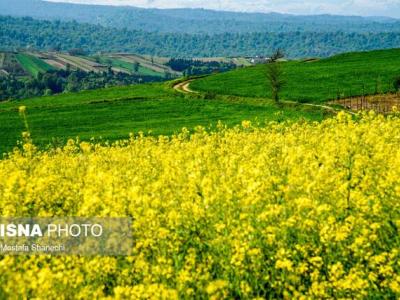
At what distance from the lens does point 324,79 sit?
85.8 meters

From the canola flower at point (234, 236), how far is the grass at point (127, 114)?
3651cm

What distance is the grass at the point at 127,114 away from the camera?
193 feet

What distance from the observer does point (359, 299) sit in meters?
10.2

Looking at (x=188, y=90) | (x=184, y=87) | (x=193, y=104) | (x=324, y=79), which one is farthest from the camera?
(x=184, y=87)

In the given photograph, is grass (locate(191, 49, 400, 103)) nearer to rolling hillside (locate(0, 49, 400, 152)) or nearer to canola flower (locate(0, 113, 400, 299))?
rolling hillside (locate(0, 49, 400, 152))

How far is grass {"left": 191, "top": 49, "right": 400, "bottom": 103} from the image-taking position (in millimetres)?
73625

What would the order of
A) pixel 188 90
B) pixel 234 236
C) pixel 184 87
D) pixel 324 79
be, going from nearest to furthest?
pixel 234 236, pixel 324 79, pixel 188 90, pixel 184 87

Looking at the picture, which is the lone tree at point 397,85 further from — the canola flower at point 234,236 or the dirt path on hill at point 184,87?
the canola flower at point 234,236

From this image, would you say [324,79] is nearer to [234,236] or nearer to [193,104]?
[193,104]

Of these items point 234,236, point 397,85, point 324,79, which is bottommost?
point 324,79

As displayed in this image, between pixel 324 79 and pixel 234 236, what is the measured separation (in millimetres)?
77779

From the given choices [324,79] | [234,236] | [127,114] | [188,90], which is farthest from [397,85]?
[234,236]

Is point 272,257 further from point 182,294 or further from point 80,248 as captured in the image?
point 80,248

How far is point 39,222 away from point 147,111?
59.4m
